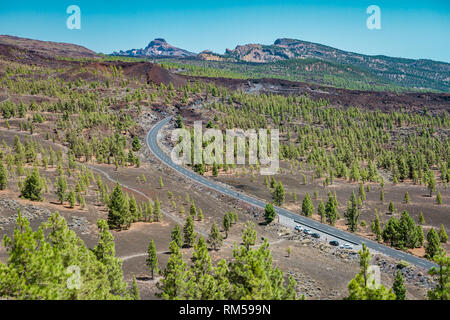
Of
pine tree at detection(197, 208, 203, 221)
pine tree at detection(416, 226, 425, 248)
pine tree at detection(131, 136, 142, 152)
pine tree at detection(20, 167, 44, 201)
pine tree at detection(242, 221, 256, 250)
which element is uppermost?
pine tree at detection(131, 136, 142, 152)

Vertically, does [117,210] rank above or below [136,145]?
below

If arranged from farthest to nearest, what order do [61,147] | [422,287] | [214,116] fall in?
[214,116], [61,147], [422,287]

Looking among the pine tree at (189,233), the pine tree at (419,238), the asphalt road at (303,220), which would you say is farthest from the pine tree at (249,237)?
the pine tree at (419,238)

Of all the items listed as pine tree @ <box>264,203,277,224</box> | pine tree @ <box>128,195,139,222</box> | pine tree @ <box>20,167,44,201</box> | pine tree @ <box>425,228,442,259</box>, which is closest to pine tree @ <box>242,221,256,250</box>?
pine tree @ <box>264,203,277,224</box>

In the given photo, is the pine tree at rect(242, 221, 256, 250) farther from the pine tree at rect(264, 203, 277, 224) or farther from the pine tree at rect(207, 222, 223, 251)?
the pine tree at rect(264, 203, 277, 224)

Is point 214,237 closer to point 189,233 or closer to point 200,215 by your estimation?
point 189,233

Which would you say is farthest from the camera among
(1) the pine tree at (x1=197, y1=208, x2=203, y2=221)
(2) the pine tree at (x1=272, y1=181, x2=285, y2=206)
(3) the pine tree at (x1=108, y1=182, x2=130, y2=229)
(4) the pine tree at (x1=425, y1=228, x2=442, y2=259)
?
(2) the pine tree at (x1=272, y1=181, x2=285, y2=206)

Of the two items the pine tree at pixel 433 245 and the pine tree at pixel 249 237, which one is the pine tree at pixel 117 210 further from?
the pine tree at pixel 433 245

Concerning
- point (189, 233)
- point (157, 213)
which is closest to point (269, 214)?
point (189, 233)

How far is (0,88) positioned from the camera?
176500mm

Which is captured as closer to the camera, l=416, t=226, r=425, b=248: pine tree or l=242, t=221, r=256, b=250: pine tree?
l=242, t=221, r=256, b=250: pine tree
